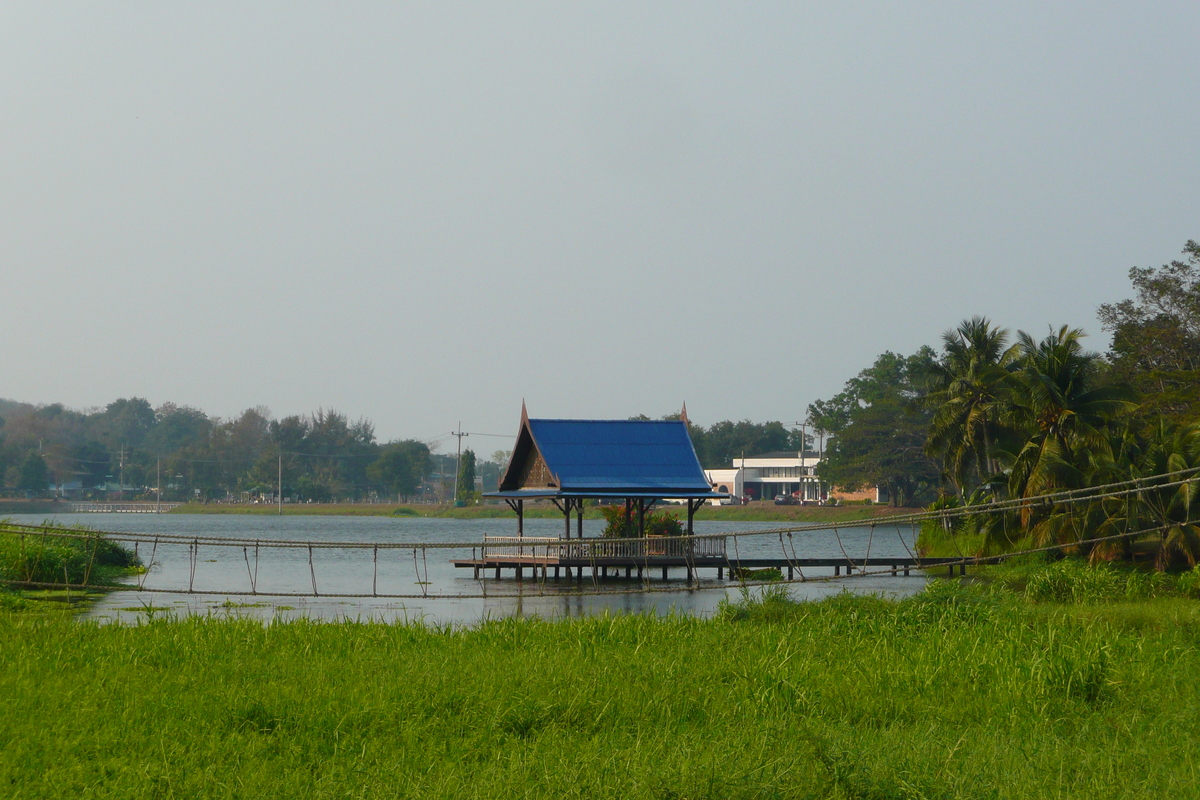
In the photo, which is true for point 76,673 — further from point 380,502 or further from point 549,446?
point 380,502

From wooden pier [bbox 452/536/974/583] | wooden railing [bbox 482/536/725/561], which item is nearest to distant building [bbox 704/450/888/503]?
wooden pier [bbox 452/536/974/583]

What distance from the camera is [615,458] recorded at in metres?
36.0

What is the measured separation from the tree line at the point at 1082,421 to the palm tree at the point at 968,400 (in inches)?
2.3

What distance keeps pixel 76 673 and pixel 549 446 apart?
25.4 m

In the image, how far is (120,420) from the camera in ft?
548

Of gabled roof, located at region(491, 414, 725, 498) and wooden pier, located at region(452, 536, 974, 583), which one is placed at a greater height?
gabled roof, located at region(491, 414, 725, 498)

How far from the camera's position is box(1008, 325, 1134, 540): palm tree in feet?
99.0

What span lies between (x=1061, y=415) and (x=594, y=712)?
25316mm

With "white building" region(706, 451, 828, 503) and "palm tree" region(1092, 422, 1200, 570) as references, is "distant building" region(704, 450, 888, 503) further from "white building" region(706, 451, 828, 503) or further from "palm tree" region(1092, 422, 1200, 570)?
"palm tree" region(1092, 422, 1200, 570)

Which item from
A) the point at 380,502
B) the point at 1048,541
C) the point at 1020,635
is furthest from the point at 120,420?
the point at 1020,635

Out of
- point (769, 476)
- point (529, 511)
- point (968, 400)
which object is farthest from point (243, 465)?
point (968, 400)

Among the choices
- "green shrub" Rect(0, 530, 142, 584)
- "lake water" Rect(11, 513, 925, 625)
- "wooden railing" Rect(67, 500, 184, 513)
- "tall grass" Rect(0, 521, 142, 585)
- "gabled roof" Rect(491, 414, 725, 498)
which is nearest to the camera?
"lake water" Rect(11, 513, 925, 625)

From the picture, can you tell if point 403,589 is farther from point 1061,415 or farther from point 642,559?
point 1061,415

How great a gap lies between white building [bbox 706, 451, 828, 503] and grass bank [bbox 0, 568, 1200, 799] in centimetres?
9489
